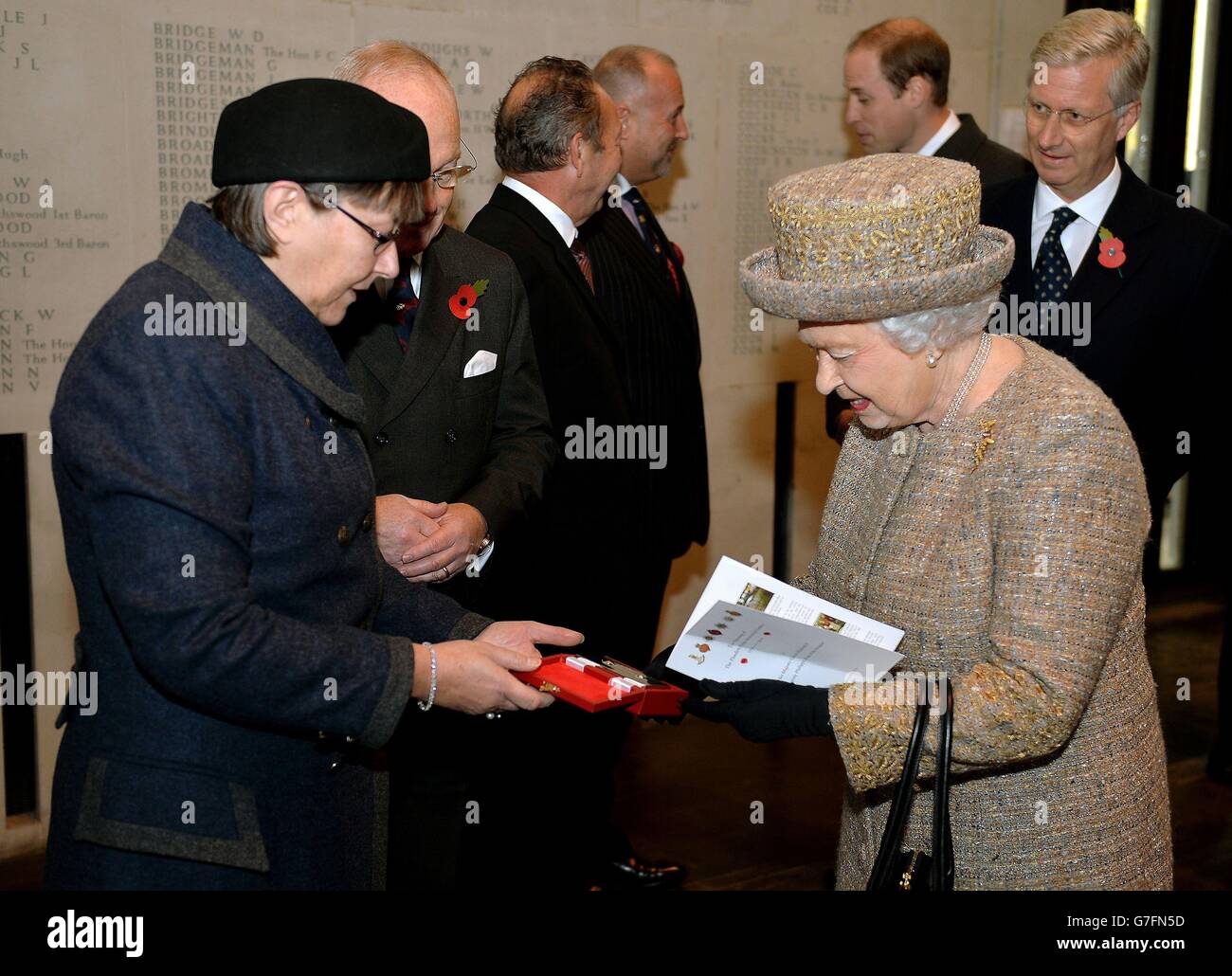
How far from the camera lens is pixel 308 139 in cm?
162

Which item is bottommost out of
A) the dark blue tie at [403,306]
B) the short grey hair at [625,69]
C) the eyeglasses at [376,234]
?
the dark blue tie at [403,306]

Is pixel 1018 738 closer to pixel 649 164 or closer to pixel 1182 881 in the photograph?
pixel 1182 881

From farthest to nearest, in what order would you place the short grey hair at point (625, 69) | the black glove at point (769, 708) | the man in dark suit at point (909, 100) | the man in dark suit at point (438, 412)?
1. the man in dark suit at point (909, 100)
2. the short grey hair at point (625, 69)
3. the man in dark suit at point (438, 412)
4. the black glove at point (769, 708)

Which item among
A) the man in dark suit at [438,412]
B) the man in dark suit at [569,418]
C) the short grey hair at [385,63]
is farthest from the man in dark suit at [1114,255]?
the short grey hair at [385,63]

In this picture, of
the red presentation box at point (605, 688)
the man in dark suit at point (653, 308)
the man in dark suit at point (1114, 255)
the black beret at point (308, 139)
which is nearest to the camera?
the black beret at point (308, 139)

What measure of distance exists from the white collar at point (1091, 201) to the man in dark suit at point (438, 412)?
1567 millimetres

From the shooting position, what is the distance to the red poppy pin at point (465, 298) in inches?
110

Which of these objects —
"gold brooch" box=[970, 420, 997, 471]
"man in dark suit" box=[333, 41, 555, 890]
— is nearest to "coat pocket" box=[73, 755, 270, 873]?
"man in dark suit" box=[333, 41, 555, 890]

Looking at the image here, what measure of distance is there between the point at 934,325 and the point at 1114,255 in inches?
72.6

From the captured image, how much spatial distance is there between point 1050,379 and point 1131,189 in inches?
78.6

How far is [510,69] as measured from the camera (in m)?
4.45

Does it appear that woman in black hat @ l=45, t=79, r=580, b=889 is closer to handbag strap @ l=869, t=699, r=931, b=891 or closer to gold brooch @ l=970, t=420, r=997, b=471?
handbag strap @ l=869, t=699, r=931, b=891

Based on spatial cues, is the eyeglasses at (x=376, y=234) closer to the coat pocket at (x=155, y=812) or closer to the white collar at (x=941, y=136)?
the coat pocket at (x=155, y=812)
